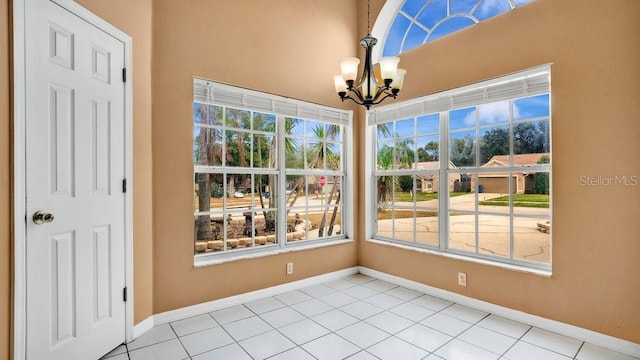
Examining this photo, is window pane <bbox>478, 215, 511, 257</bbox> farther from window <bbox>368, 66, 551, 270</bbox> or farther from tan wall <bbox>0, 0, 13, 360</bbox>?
tan wall <bbox>0, 0, 13, 360</bbox>

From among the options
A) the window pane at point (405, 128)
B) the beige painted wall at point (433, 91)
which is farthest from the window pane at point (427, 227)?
the window pane at point (405, 128)

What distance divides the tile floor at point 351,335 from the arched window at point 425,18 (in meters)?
2.89

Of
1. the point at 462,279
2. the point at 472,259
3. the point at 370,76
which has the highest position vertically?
the point at 370,76

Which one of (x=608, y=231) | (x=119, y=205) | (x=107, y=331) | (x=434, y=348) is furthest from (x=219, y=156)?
(x=608, y=231)

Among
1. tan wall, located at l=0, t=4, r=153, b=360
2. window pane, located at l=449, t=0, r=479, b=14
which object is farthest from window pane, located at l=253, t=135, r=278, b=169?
window pane, located at l=449, t=0, r=479, b=14

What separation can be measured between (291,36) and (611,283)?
3694mm

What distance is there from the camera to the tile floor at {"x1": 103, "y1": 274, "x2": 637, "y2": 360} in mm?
2252

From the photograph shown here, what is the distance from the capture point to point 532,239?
112 inches

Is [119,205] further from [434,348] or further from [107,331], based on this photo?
[434,348]

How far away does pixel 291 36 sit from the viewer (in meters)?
3.58

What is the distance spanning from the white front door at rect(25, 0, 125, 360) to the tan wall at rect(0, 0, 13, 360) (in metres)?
0.09

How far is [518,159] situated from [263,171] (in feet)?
8.29

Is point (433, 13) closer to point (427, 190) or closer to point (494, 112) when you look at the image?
point (494, 112)

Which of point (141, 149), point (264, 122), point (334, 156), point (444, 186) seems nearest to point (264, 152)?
point (264, 122)
